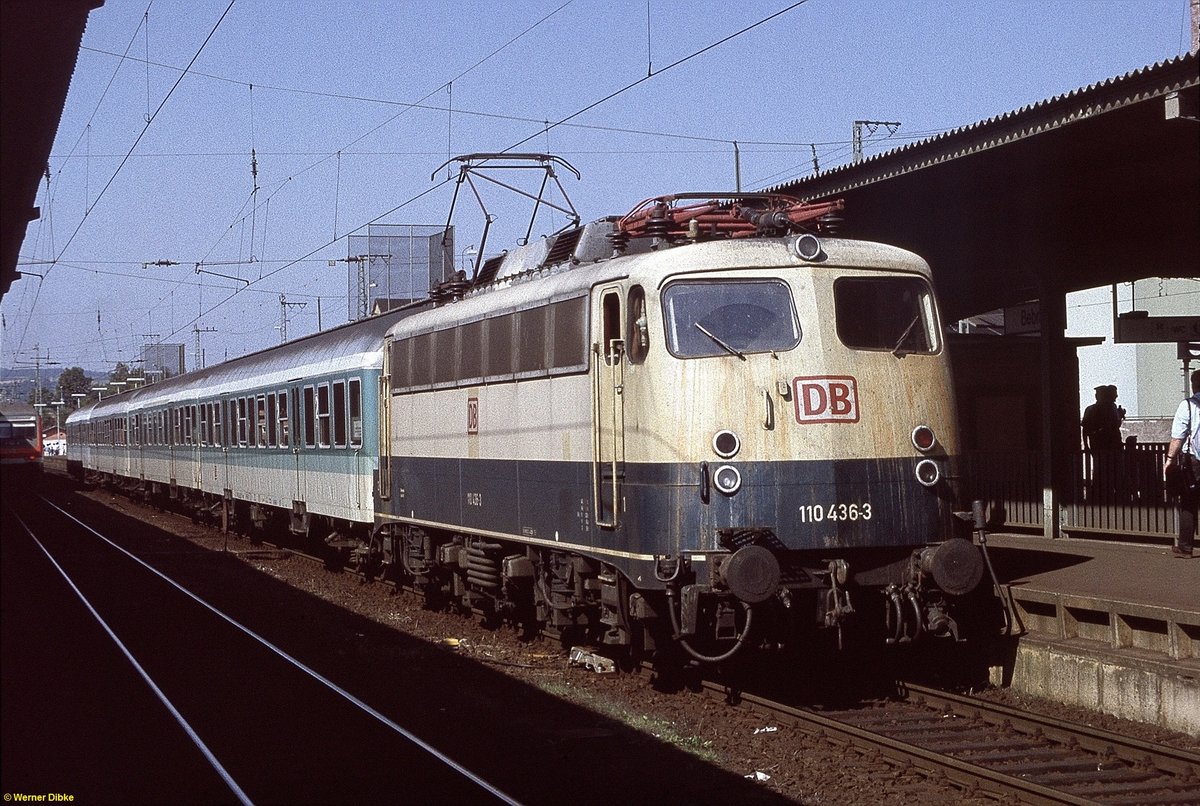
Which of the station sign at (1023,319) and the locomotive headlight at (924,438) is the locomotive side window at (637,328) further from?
the station sign at (1023,319)

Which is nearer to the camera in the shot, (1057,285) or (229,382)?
(1057,285)

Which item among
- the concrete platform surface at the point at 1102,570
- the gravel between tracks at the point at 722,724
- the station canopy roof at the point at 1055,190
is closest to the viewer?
the gravel between tracks at the point at 722,724

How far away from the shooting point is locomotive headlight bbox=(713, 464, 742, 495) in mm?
10164

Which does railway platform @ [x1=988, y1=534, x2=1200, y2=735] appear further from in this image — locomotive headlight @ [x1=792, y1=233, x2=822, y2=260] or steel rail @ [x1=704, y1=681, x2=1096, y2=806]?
locomotive headlight @ [x1=792, y1=233, x2=822, y2=260]

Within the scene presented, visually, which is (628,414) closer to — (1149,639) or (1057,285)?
(1149,639)

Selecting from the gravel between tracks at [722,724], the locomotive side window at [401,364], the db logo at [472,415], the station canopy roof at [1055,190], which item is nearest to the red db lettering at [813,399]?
the gravel between tracks at [722,724]

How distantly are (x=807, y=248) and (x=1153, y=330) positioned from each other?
7.82m

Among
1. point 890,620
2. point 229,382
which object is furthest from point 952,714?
point 229,382

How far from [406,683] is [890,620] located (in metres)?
4.28

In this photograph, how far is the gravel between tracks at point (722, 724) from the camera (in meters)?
8.59

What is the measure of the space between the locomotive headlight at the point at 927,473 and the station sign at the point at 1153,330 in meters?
7.12

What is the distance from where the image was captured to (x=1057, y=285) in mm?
17953

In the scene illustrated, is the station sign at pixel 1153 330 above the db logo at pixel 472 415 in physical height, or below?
above

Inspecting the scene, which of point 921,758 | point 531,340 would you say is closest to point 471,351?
point 531,340
